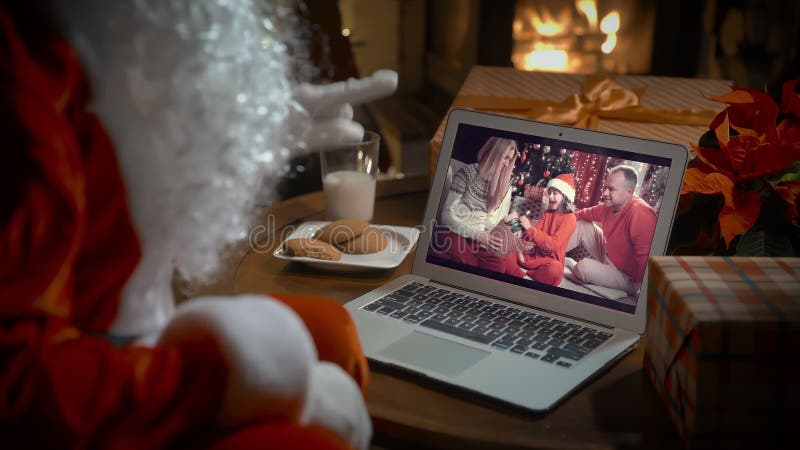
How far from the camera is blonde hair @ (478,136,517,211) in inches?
43.0

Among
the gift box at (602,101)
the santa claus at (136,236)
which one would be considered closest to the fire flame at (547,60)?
the gift box at (602,101)

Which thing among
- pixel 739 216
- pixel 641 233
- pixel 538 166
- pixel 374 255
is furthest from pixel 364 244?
pixel 739 216

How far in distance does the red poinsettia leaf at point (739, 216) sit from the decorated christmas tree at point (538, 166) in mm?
199

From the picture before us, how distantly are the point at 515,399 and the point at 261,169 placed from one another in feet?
1.13

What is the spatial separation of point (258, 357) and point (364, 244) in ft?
2.02

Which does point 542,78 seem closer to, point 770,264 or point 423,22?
point 770,264

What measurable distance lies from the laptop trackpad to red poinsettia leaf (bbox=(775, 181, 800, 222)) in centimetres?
43

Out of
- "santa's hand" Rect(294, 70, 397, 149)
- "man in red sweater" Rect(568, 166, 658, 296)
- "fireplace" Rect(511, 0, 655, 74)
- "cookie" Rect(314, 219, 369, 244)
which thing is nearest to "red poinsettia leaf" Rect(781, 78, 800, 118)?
"man in red sweater" Rect(568, 166, 658, 296)

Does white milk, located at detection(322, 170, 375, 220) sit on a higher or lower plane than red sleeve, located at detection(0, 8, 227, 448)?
lower

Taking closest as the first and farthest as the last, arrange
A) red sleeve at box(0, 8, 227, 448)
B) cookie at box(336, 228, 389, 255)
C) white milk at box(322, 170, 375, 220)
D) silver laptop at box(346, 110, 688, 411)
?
red sleeve at box(0, 8, 227, 448)
silver laptop at box(346, 110, 688, 411)
cookie at box(336, 228, 389, 255)
white milk at box(322, 170, 375, 220)

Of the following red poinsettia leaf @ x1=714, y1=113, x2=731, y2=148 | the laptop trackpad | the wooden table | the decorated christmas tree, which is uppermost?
red poinsettia leaf @ x1=714, y1=113, x2=731, y2=148

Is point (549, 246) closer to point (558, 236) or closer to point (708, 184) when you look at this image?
point (558, 236)

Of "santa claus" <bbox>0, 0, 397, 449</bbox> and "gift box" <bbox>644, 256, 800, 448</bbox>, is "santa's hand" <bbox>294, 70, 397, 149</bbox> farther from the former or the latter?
"gift box" <bbox>644, 256, 800, 448</bbox>

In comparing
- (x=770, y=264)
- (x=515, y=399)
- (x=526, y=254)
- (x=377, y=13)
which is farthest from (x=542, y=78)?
(x=377, y=13)
